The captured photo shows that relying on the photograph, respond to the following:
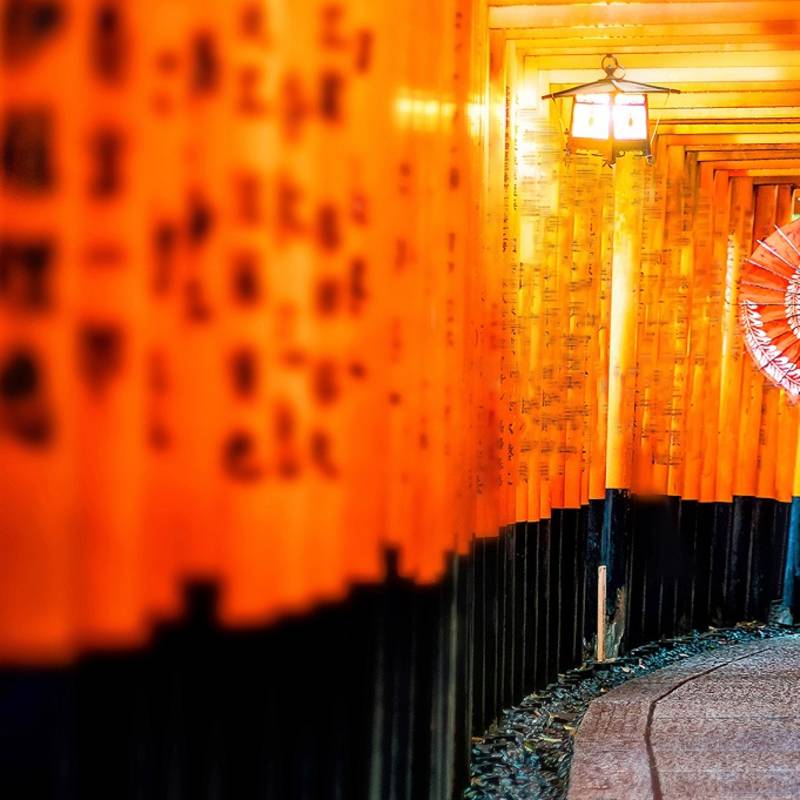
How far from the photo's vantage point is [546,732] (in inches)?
277

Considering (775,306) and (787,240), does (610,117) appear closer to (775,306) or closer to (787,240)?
(787,240)

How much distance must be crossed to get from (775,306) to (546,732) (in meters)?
4.54

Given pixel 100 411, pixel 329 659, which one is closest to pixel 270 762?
pixel 329 659

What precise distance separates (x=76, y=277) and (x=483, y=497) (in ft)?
14.4

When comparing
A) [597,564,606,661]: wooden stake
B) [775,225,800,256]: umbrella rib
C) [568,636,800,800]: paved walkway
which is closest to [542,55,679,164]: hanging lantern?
[775,225,800,256]: umbrella rib

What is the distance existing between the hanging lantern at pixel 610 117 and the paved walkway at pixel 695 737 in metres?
3.73

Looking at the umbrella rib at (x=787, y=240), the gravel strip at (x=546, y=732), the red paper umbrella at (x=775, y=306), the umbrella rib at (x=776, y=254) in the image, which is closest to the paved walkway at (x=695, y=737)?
the gravel strip at (x=546, y=732)

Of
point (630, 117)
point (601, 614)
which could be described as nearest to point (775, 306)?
point (601, 614)

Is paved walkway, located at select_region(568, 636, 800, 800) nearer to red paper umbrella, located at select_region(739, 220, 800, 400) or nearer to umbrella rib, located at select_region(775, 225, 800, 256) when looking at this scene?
red paper umbrella, located at select_region(739, 220, 800, 400)

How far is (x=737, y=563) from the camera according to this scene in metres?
11.8

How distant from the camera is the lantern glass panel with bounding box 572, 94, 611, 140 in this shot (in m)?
6.68

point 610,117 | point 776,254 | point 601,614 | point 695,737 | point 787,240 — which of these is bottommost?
point 601,614

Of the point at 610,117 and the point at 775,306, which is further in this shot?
the point at 775,306

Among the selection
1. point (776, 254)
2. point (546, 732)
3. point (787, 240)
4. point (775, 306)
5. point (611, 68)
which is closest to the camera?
point (611, 68)
